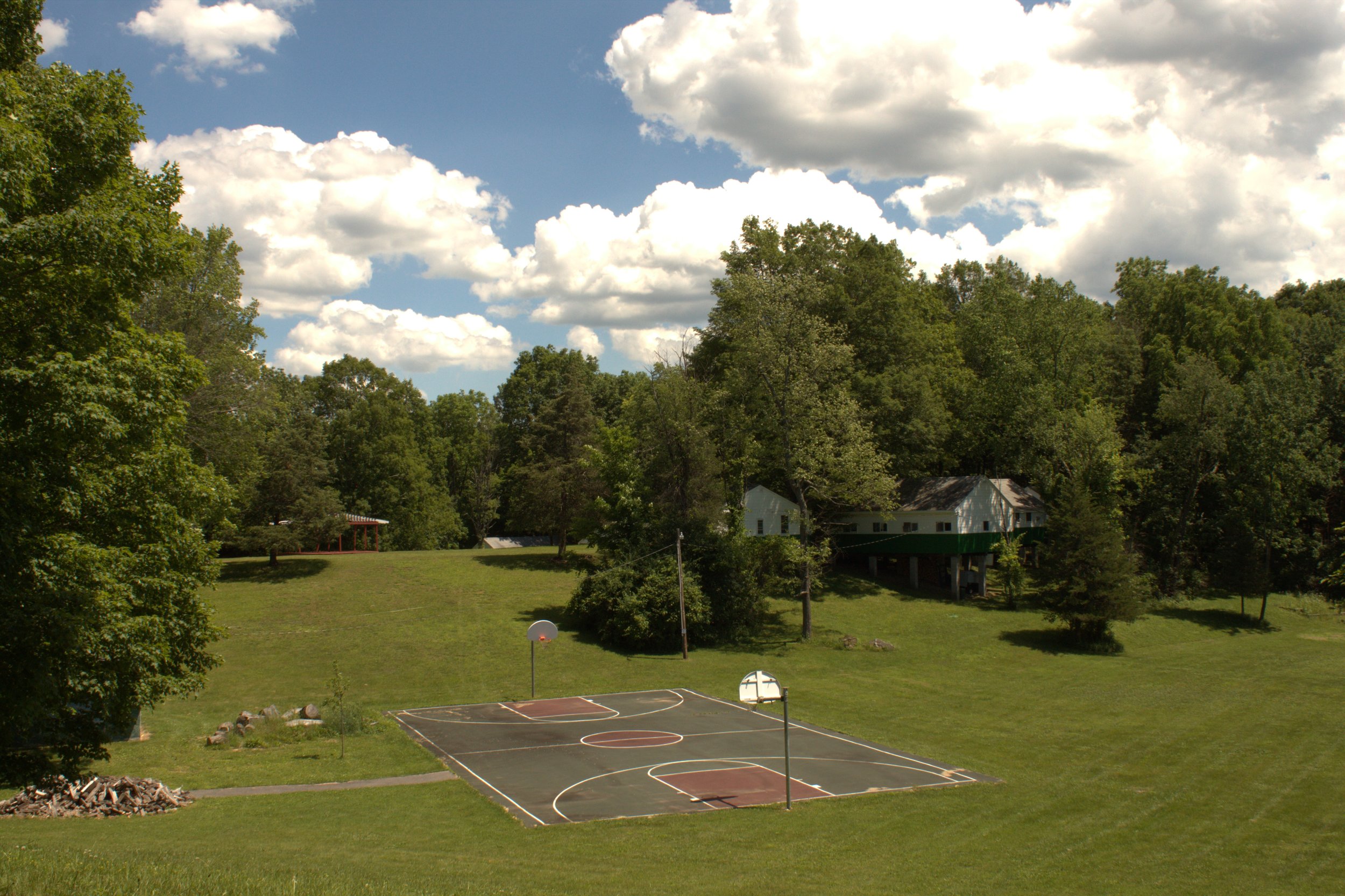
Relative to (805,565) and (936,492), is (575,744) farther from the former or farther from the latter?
(936,492)

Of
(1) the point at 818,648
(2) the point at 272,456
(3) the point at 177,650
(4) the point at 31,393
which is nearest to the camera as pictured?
(4) the point at 31,393

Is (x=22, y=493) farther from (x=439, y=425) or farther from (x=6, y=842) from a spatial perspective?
(x=439, y=425)

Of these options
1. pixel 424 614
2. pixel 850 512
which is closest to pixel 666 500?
pixel 424 614

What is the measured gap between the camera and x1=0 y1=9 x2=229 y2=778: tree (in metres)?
11.7

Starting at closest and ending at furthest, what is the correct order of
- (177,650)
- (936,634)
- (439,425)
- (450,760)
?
(177,650) < (450,760) < (936,634) < (439,425)

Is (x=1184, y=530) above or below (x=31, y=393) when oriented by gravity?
below

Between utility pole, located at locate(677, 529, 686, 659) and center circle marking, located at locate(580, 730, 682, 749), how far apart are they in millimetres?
13392

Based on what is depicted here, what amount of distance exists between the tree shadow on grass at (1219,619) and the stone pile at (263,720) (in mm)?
50612

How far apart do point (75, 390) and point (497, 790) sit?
45.5 feet

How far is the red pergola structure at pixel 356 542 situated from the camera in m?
63.1

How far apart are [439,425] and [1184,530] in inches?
2944

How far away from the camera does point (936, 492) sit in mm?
59094

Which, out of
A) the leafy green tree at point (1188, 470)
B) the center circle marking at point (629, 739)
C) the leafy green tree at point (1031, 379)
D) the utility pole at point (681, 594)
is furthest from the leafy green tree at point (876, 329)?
the center circle marking at point (629, 739)

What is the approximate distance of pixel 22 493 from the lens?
1263 cm
